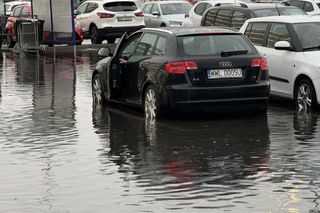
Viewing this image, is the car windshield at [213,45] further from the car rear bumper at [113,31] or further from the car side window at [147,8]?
the car side window at [147,8]

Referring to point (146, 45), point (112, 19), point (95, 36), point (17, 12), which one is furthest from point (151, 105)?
point (17, 12)

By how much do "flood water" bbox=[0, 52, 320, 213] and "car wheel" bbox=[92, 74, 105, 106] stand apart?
21cm

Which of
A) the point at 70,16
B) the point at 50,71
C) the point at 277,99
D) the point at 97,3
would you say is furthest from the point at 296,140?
the point at 97,3

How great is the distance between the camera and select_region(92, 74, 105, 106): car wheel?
1582cm

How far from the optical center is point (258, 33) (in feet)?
52.6

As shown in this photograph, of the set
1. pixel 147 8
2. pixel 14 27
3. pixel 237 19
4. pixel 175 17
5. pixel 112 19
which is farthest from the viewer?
pixel 147 8

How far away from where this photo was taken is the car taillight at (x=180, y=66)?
41.8ft

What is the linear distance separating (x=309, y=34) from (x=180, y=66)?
303cm

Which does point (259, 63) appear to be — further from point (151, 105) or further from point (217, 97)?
point (151, 105)

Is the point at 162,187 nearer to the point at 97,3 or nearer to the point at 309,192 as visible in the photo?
the point at 309,192

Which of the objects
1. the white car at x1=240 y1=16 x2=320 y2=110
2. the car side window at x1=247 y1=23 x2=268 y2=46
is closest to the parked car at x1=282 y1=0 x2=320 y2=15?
the car side window at x1=247 y1=23 x2=268 y2=46

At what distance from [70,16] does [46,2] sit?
1888 mm

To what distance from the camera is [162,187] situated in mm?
8656

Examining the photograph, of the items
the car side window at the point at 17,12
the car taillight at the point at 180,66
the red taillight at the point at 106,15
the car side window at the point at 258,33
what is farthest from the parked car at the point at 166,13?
the car taillight at the point at 180,66
